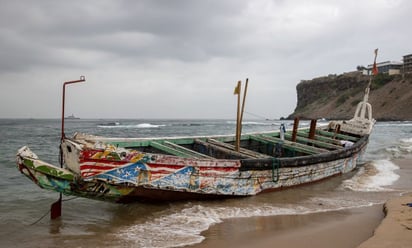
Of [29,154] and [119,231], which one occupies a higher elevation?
[29,154]

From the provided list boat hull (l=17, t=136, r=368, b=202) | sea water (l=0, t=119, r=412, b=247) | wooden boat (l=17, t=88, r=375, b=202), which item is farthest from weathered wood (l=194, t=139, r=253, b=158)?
sea water (l=0, t=119, r=412, b=247)

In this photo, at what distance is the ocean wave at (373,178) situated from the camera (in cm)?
889

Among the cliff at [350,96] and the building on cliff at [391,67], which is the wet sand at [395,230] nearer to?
the cliff at [350,96]

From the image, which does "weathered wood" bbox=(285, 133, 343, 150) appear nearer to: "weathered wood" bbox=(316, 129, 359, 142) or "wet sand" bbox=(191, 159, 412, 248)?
"weathered wood" bbox=(316, 129, 359, 142)

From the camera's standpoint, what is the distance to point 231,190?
283 inches

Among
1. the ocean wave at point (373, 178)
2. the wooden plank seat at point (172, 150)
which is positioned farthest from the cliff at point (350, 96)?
the wooden plank seat at point (172, 150)

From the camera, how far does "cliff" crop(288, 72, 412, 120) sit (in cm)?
8170

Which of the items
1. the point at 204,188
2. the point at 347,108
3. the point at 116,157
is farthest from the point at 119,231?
the point at 347,108

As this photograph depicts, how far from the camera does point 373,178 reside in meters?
10.4

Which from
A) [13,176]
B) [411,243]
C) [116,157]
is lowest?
[13,176]

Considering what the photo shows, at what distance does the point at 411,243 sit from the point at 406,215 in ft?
4.75

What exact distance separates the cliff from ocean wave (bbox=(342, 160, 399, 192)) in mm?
73935

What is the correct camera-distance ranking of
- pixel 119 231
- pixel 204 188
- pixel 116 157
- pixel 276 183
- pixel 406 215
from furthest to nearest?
pixel 276 183 < pixel 204 188 < pixel 116 157 < pixel 119 231 < pixel 406 215

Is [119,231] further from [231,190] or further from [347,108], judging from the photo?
[347,108]
